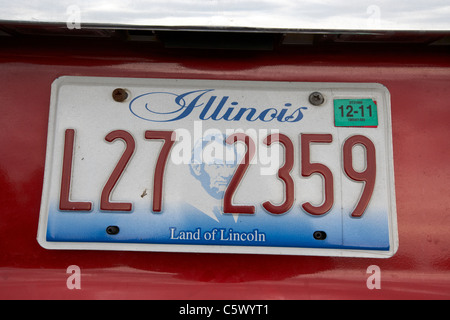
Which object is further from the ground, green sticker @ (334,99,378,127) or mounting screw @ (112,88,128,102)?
mounting screw @ (112,88,128,102)

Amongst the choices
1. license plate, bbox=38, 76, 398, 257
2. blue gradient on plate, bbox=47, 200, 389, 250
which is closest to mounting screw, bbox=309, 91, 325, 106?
license plate, bbox=38, 76, 398, 257

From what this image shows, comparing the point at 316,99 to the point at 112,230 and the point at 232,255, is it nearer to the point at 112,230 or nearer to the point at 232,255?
the point at 232,255

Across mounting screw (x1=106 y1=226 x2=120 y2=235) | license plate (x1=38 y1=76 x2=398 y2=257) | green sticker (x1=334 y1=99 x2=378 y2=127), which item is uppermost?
green sticker (x1=334 y1=99 x2=378 y2=127)

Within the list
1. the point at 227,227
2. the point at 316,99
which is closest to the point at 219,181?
the point at 227,227

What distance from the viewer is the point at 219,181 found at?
1183 mm

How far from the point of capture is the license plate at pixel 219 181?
46.3 inches

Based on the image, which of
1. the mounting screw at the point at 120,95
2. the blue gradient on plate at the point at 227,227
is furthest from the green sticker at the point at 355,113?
the mounting screw at the point at 120,95

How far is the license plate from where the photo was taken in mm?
1175

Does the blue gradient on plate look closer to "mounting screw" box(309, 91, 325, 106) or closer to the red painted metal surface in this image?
the red painted metal surface

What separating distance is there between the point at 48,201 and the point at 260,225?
1.95ft

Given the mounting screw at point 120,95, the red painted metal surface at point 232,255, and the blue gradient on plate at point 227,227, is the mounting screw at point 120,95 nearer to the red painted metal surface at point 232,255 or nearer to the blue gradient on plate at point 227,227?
the red painted metal surface at point 232,255

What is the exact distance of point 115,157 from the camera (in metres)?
1.20

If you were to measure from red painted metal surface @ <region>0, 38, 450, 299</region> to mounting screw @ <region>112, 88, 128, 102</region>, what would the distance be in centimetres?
6
